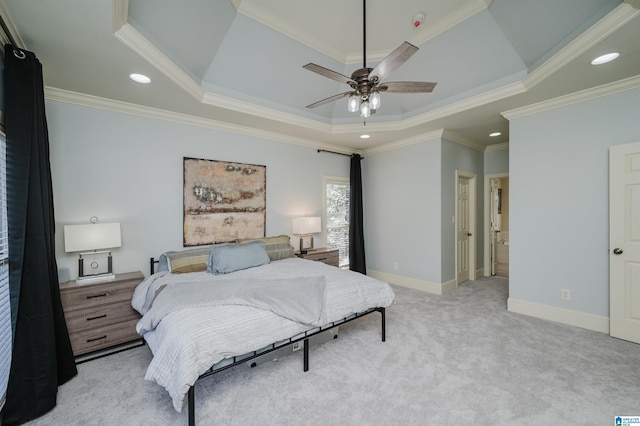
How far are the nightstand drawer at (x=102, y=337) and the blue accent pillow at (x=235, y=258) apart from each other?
37.5 inches

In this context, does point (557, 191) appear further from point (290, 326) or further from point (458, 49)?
point (290, 326)

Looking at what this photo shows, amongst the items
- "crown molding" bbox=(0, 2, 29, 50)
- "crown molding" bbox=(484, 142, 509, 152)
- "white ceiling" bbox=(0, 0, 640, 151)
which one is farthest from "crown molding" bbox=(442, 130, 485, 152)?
"crown molding" bbox=(0, 2, 29, 50)

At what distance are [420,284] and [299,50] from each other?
409 centimetres

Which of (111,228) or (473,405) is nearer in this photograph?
(473,405)

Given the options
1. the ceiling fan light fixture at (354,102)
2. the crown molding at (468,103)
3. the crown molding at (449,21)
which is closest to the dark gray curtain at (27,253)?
the ceiling fan light fixture at (354,102)

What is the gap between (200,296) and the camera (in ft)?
7.19

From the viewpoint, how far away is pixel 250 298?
2158mm

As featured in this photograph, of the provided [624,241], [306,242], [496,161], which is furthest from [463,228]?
[306,242]

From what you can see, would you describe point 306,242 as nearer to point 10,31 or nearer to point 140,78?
point 140,78

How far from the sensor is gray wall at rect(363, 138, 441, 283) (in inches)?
179

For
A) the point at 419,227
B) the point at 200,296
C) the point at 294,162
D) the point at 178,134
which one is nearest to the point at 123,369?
the point at 200,296

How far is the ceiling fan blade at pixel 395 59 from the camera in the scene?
5.57ft

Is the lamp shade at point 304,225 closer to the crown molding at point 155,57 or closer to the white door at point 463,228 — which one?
the crown molding at point 155,57

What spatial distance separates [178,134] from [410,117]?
3.39 meters
